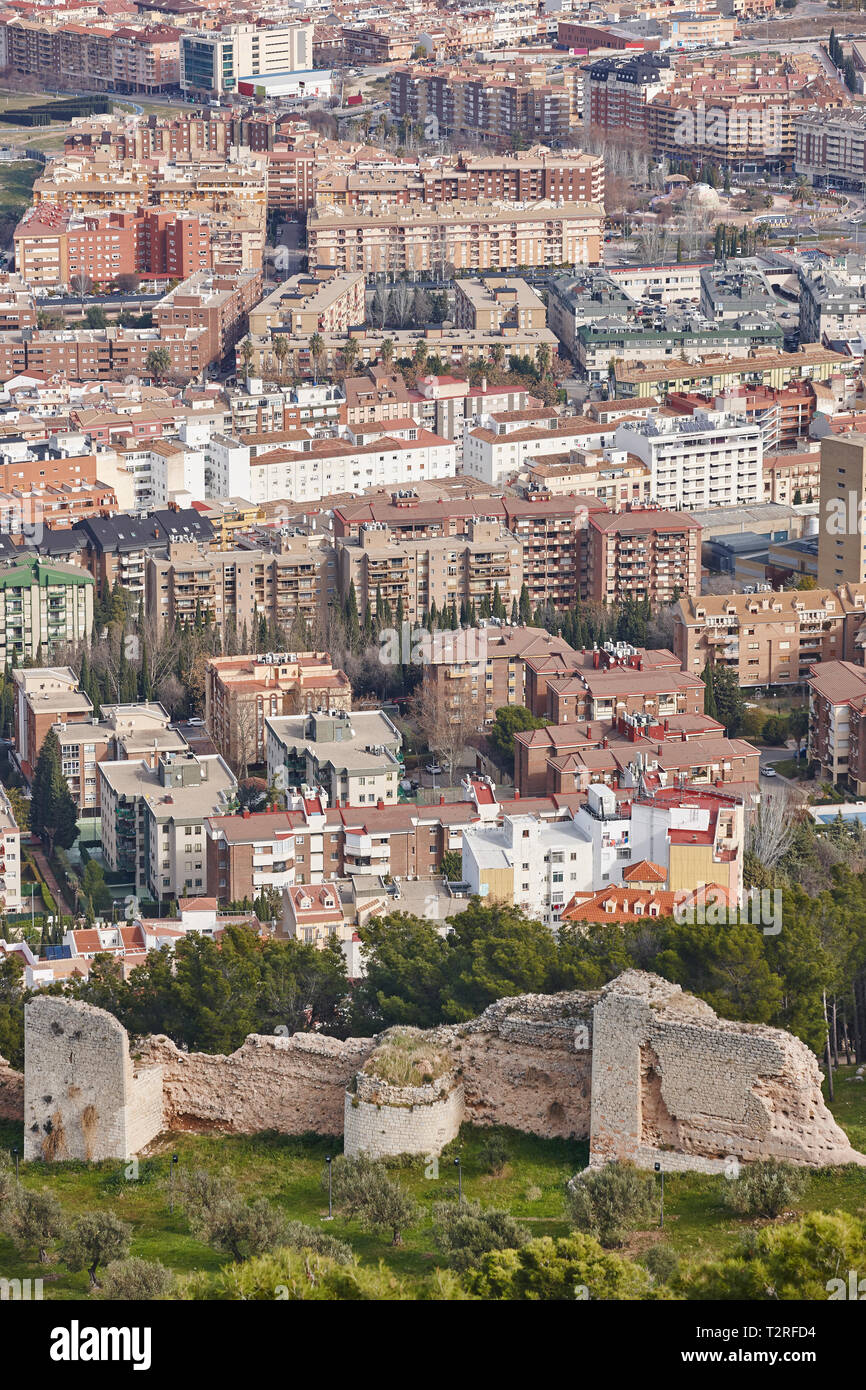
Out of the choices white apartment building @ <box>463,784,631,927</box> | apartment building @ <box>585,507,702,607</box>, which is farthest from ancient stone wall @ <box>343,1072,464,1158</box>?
apartment building @ <box>585,507,702,607</box>

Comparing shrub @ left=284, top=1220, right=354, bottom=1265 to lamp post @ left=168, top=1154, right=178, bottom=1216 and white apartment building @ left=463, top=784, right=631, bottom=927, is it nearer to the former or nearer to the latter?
lamp post @ left=168, top=1154, right=178, bottom=1216

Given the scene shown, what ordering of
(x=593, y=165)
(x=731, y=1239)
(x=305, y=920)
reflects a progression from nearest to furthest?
(x=731, y=1239) < (x=305, y=920) < (x=593, y=165)

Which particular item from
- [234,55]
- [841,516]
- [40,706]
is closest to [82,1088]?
[40,706]

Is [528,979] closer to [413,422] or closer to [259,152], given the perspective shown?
[413,422]

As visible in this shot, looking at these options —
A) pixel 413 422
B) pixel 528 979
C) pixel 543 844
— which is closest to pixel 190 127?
pixel 413 422

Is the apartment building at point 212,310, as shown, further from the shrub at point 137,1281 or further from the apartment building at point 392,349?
the shrub at point 137,1281

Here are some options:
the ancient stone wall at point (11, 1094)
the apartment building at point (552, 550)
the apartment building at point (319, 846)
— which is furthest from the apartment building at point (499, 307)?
the ancient stone wall at point (11, 1094)
